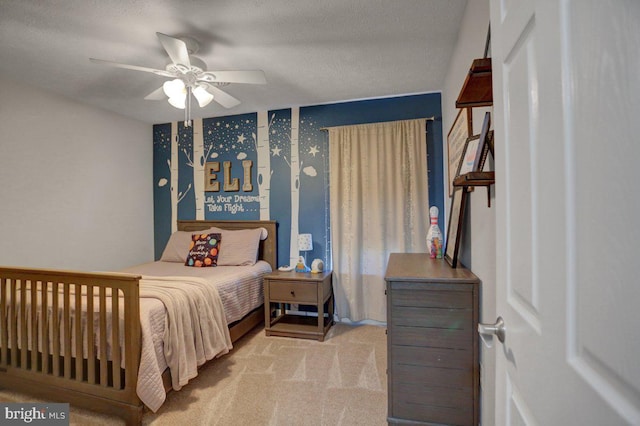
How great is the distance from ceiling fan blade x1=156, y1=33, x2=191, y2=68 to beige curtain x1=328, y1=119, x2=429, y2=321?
1.68m

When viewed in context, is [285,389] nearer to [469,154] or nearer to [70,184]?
[469,154]

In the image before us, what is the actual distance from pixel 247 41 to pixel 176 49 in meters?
0.51

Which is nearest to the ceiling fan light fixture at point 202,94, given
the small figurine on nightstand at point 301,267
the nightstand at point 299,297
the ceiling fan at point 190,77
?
the ceiling fan at point 190,77

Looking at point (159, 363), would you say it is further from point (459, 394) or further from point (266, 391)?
point (459, 394)

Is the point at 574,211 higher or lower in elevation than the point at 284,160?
lower

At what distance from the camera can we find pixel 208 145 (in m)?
3.75

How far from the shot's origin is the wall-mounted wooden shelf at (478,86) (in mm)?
1062

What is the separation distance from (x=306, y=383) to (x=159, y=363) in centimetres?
97

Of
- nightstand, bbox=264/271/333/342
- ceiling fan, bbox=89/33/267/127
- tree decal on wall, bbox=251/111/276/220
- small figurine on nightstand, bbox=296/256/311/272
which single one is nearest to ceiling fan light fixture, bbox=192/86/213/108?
ceiling fan, bbox=89/33/267/127

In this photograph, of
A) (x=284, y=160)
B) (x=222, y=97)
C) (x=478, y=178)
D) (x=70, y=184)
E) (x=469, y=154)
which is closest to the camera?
(x=478, y=178)

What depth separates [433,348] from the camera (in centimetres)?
149

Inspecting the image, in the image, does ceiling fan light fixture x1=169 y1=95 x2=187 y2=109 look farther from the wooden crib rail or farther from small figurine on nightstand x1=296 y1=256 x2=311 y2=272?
small figurine on nightstand x1=296 y1=256 x2=311 y2=272

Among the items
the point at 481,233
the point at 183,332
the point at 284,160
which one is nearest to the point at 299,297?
the point at 183,332

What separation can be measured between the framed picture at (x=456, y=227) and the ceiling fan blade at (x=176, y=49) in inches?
73.8
